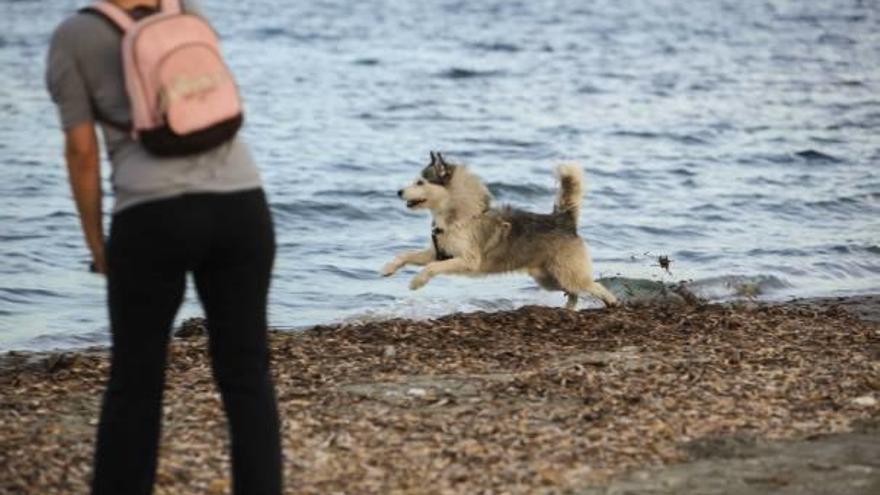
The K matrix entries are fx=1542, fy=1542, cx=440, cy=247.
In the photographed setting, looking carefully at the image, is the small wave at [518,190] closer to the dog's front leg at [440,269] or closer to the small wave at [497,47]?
the dog's front leg at [440,269]

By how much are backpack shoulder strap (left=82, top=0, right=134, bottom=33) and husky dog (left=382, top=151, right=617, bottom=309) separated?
222 inches

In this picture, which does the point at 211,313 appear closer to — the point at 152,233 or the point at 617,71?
the point at 152,233

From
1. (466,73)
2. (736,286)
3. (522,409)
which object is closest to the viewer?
(522,409)

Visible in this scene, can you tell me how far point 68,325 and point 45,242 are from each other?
339 centimetres

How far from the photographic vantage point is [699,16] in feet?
153

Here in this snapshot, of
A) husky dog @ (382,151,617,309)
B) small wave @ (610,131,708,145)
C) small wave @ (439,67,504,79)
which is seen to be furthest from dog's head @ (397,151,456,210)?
small wave @ (439,67,504,79)

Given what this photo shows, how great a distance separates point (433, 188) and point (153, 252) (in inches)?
227

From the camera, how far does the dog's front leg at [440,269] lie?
10.5 metres

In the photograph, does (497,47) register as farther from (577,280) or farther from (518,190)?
(577,280)

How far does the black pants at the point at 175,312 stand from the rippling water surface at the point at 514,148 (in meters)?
5.95

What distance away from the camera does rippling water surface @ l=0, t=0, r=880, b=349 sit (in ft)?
43.5

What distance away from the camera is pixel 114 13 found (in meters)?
4.78

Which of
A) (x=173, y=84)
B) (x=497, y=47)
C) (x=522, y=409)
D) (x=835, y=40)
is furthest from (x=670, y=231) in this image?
(x=835, y=40)

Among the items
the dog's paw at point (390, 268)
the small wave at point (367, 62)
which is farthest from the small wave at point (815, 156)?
the small wave at point (367, 62)
